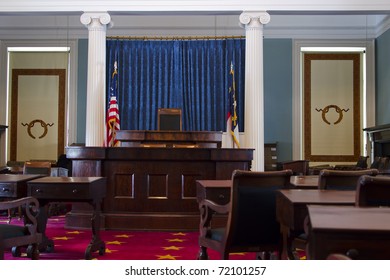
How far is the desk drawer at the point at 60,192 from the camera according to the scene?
4.27m

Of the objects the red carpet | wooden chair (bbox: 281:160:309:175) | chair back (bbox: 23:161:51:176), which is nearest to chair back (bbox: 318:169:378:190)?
the red carpet

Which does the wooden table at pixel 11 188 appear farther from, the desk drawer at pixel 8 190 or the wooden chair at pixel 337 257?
the wooden chair at pixel 337 257

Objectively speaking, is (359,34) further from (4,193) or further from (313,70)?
(4,193)

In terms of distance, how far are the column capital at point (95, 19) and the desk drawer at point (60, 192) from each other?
603 centimetres

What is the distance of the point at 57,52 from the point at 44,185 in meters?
9.73

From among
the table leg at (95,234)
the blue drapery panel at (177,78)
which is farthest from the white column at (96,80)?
the table leg at (95,234)

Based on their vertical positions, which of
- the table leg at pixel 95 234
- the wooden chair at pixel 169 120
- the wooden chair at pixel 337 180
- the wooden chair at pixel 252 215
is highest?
the wooden chair at pixel 169 120

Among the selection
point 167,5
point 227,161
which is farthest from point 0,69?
point 227,161

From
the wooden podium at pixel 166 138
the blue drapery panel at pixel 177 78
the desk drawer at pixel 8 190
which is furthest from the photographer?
the blue drapery panel at pixel 177 78

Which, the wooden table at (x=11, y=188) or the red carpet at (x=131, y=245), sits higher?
the wooden table at (x=11, y=188)

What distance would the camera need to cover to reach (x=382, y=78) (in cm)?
1256

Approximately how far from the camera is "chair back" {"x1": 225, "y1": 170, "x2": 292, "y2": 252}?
3.21m

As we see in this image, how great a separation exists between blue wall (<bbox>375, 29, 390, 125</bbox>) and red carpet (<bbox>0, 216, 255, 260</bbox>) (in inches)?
309
